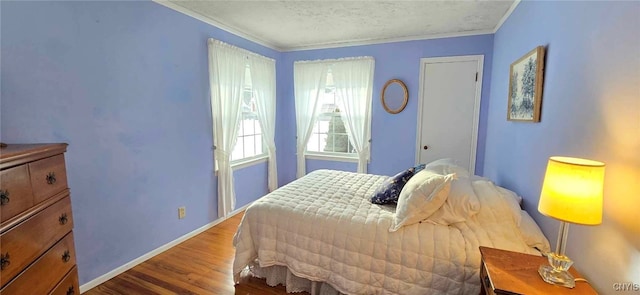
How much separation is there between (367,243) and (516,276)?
79cm

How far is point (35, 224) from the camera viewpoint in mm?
1264

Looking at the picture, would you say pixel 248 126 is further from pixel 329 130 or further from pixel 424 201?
pixel 424 201

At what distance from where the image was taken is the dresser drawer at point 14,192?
1096mm

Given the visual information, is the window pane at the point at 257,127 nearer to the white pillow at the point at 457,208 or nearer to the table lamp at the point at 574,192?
the white pillow at the point at 457,208

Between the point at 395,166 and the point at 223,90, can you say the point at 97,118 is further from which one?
the point at 395,166

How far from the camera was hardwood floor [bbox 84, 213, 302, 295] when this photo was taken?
2064mm

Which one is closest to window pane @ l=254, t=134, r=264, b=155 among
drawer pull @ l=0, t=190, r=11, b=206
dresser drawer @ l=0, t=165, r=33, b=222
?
dresser drawer @ l=0, t=165, r=33, b=222

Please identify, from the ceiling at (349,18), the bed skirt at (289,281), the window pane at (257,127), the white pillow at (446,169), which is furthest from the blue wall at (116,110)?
the white pillow at (446,169)

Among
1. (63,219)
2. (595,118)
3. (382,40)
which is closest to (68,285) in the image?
(63,219)

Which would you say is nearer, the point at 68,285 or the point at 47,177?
the point at 47,177

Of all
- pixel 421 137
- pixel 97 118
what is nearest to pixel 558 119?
pixel 421 137

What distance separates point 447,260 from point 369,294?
53 centimetres

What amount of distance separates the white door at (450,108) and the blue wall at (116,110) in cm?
260

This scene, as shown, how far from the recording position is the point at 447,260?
5.22 ft
